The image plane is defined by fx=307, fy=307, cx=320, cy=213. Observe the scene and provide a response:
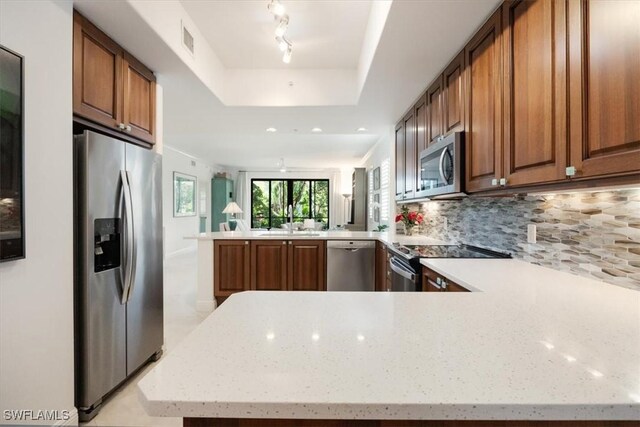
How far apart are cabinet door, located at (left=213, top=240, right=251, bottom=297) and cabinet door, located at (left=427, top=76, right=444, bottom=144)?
2407mm

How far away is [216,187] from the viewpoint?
1008 cm

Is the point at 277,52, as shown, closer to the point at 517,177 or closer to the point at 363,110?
the point at 363,110

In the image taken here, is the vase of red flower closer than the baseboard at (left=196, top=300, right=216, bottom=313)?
Yes

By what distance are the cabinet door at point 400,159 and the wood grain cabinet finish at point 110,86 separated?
8.41ft

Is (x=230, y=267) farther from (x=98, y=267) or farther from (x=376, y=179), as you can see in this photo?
(x=376, y=179)

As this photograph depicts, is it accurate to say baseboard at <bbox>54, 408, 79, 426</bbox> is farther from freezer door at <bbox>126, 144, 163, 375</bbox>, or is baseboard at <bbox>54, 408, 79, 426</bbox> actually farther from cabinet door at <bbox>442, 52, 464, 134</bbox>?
cabinet door at <bbox>442, 52, 464, 134</bbox>

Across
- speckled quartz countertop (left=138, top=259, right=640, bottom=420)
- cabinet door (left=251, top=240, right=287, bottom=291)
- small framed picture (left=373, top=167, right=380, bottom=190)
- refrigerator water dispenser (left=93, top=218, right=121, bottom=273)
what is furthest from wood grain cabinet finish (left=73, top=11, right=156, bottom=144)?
small framed picture (left=373, top=167, right=380, bottom=190)

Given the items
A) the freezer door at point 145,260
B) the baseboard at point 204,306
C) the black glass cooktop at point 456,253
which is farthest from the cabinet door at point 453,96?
the baseboard at point 204,306

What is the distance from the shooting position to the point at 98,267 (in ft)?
5.99

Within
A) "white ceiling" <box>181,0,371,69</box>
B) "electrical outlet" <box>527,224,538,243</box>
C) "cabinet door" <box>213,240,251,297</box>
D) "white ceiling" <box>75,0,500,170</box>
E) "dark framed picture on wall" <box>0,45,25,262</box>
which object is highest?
"white ceiling" <box>181,0,371,69</box>

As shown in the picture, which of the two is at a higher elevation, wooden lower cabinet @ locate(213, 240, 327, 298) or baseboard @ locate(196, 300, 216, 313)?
wooden lower cabinet @ locate(213, 240, 327, 298)

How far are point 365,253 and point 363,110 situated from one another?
5.50 ft

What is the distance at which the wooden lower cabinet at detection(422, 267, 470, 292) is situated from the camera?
160 centimetres

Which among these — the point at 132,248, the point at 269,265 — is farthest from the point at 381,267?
the point at 132,248
